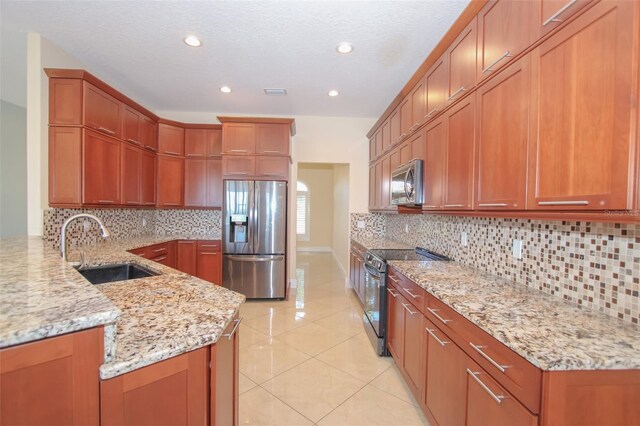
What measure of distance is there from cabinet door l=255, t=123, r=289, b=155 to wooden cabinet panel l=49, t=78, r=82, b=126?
1.98 metres

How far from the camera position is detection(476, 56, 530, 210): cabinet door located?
1.35 meters

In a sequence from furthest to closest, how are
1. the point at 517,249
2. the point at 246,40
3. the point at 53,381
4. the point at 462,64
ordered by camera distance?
the point at 246,40 → the point at 462,64 → the point at 517,249 → the point at 53,381

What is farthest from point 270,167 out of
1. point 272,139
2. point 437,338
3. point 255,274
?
point 437,338

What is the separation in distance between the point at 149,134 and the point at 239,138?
128cm

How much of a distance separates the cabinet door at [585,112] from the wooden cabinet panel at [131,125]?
4019mm

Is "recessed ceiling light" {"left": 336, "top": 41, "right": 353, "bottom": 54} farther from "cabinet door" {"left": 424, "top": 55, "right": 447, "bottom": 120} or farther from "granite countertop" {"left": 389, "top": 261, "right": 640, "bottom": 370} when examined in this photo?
"granite countertop" {"left": 389, "top": 261, "right": 640, "bottom": 370}

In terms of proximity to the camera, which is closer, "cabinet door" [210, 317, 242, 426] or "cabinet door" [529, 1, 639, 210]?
"cabinet door" [529, 1, 639, 210]

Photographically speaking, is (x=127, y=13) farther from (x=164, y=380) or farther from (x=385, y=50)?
(x=164, y=380)

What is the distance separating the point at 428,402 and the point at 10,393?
1891mm

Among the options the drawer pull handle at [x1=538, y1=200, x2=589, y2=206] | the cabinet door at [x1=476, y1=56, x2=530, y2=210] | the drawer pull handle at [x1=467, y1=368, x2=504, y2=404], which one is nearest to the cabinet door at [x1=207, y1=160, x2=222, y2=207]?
the cabinet door at [x1=476, y1=56, x2=530, y2=210]

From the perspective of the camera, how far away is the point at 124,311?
3.77ft

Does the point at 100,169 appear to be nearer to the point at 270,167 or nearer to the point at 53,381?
the point at 270,167

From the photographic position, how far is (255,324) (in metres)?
3.27

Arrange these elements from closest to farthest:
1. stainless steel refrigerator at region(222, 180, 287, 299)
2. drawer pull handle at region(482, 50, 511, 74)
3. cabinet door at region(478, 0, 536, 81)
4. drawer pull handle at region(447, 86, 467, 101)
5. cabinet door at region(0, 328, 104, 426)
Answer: cabinet door at region(0, 328, 104, 426) → cabinet door at region(478, 0, 536, 81) → drawer pull handle at region(482, 50, 511, 74) → drawer pull handle at region(447, 86, 467, 101) → stainless steel refrigerator at region(222, 180, 287, 299)
